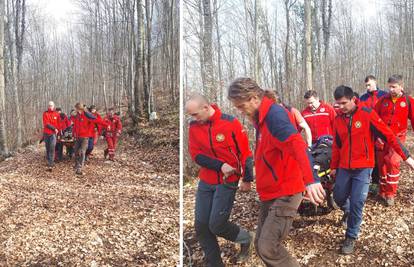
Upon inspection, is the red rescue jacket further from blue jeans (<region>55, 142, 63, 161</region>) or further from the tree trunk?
blue jeans (<region>55, 142, 63, 161</region>)

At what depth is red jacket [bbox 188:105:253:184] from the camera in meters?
2.31

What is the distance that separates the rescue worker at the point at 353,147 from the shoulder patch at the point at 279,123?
112cm

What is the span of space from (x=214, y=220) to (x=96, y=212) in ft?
9.37

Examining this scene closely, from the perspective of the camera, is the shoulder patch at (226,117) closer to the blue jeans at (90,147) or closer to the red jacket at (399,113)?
the red jacket at (399,113)

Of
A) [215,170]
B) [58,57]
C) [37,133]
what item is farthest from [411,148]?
[58,57]

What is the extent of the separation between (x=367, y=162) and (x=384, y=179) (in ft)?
2.99

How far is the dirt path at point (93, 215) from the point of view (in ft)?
12.2

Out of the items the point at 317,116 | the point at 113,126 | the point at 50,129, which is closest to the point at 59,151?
the point at 50,129

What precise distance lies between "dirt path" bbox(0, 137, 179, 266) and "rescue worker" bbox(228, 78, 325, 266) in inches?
74.4

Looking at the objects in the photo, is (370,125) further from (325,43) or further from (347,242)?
(325,43)

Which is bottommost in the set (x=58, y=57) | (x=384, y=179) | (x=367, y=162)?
(x=384, y=179)

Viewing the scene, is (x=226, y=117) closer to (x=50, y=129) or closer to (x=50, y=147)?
(x=50, y=147)

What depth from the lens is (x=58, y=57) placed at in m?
24.3

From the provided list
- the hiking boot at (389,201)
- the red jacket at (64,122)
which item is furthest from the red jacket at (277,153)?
the red jacket at (64,122)
